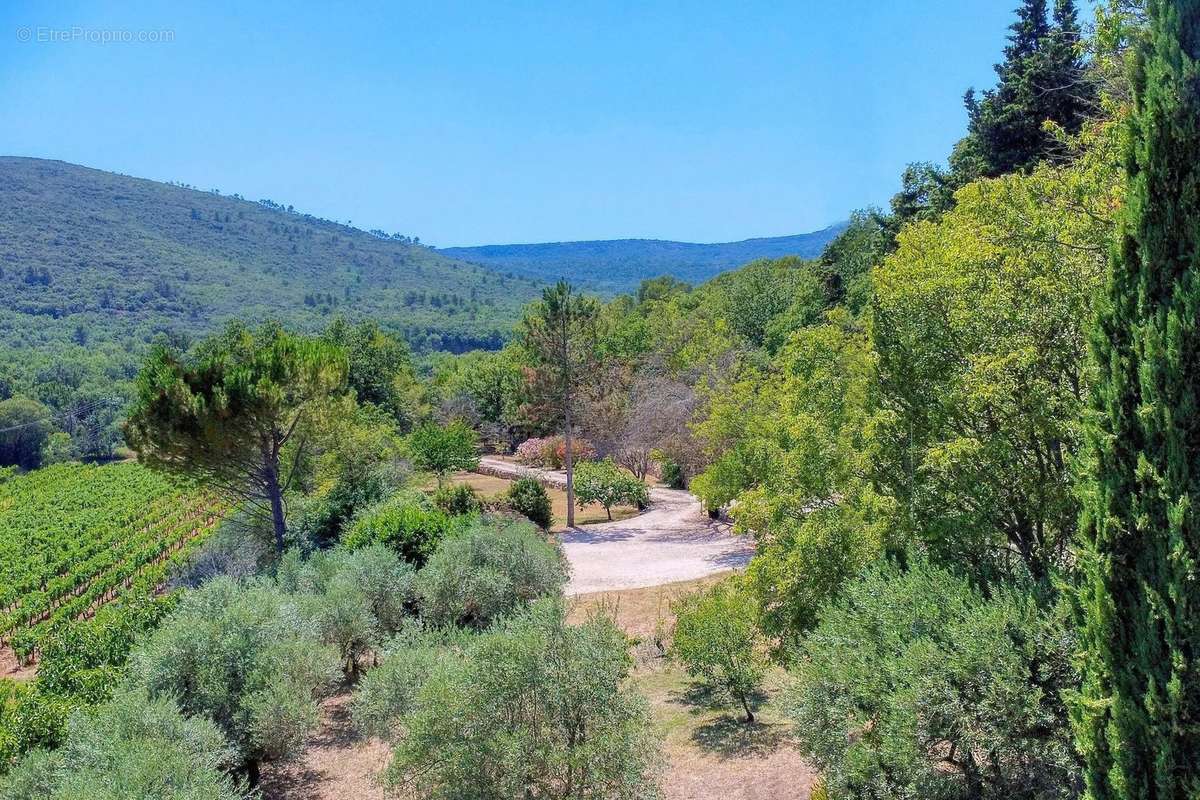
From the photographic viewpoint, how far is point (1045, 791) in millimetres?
6938

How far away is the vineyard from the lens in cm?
2598

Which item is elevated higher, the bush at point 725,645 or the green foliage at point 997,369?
the green foliage at point 997,369

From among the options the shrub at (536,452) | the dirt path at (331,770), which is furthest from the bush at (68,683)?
the shrub at (536,452)

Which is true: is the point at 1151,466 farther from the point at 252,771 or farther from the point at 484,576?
the point at 484,576

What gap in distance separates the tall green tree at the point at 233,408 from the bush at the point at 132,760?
11.8 meters

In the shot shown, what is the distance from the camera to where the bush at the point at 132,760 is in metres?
7.17

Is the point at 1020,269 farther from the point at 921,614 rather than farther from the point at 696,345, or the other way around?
the point at 696,345

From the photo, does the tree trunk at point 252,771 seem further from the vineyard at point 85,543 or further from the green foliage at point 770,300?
the green foliage at point 770,300

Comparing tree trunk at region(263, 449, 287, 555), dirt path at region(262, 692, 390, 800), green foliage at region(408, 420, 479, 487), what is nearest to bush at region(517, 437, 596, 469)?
green foliage at region(408, 420, 479, 487)

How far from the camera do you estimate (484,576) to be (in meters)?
15.4

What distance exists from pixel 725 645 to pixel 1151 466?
770 centimetres

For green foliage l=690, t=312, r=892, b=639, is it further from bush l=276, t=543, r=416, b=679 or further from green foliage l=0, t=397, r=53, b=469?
green foliage l=0, t=397, r=53, b=469

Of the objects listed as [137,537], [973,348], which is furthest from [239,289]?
[973,348]

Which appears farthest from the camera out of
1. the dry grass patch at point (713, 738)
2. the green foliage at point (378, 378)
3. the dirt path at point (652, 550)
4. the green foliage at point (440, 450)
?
the green foliage at point (378, 378)
